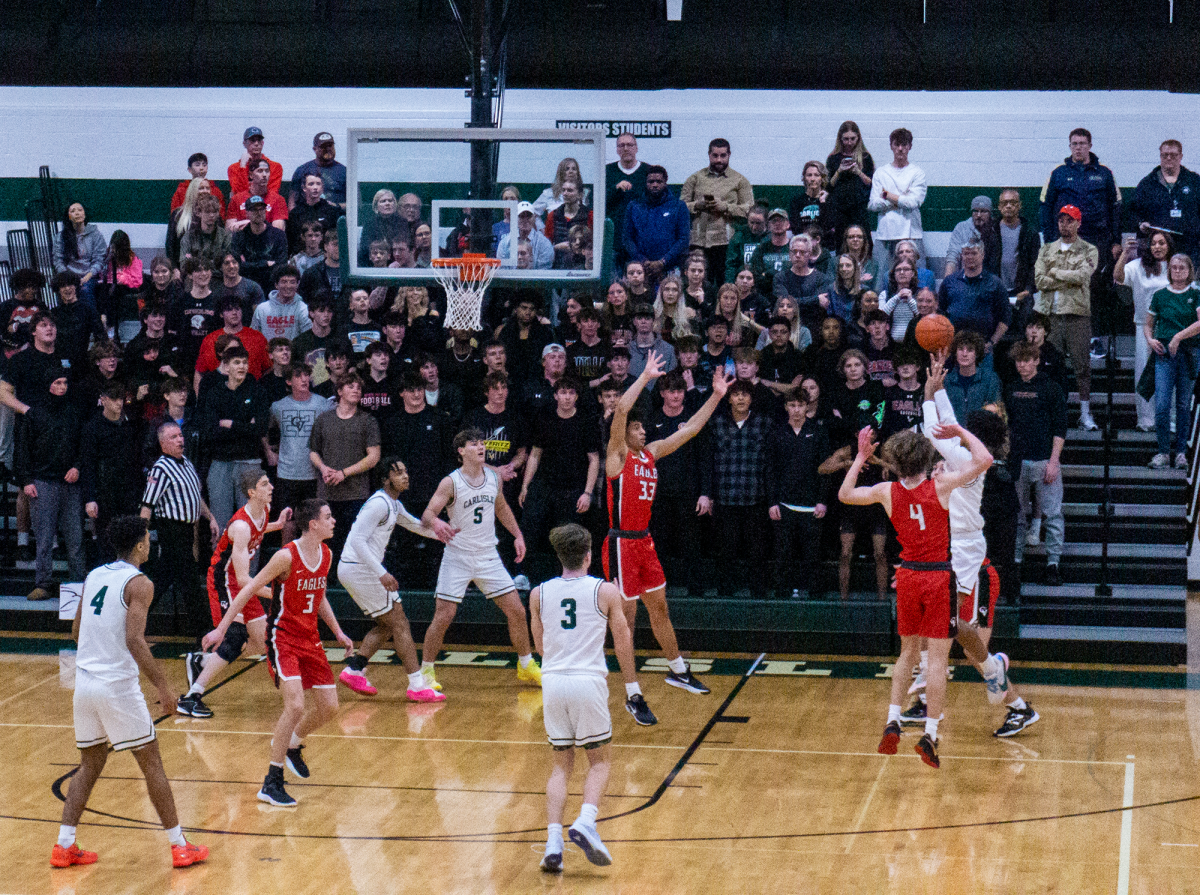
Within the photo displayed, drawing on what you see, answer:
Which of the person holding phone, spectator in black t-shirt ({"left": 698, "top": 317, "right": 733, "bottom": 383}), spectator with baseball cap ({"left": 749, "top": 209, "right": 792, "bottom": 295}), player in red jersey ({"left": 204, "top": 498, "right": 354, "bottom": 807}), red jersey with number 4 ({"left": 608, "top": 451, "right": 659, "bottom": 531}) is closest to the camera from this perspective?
player in red jersey ({"left": 204, "top": 498, "right": 354, "bottom": 807})

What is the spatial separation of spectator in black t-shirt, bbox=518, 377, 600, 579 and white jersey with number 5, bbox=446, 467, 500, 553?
1.41m

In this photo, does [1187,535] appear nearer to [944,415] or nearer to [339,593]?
[944,415]

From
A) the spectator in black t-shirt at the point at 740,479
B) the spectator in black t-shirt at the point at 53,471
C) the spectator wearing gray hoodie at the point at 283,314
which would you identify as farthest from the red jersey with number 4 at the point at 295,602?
the spectator wearing gray hoodie at the point at 283,314

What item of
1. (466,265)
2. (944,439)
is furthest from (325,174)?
(944,439)

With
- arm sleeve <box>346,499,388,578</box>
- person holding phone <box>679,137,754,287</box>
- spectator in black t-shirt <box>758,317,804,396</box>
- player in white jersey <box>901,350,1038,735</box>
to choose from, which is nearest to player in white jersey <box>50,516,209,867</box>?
arm sleeve <box>346,499,388,578</box>

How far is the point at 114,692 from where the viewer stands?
7.68 m

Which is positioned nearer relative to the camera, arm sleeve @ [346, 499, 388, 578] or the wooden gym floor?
the wooden gym floor

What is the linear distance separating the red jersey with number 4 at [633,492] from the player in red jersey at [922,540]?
2.00 m

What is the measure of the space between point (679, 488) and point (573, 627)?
205 inches

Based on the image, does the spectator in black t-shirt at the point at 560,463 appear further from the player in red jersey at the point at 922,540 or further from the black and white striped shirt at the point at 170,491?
the player in red jersey at the point at 922,540

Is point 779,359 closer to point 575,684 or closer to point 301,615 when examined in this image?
point 301,615

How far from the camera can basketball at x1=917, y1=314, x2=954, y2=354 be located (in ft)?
36.7

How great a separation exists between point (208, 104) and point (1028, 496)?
427 inches

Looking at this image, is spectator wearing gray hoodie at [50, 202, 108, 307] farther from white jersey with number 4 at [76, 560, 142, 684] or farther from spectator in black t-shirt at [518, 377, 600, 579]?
white jersey with number 4 at [76, 560, 142, 684]
